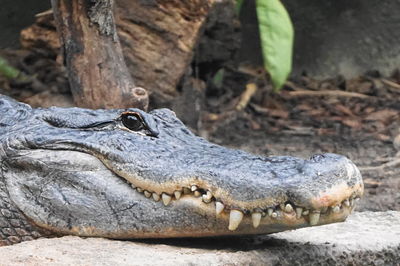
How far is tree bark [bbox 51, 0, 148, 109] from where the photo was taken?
4121 millimetres

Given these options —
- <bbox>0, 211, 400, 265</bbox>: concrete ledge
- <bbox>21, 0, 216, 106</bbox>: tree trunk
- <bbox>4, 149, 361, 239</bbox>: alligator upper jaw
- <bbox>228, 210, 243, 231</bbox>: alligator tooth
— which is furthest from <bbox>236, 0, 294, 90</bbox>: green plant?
<bbox>228, 210, 243, 231</bbox>: alligator tooth

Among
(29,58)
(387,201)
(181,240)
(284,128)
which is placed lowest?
(284,128)

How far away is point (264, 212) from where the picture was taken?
2385 mm

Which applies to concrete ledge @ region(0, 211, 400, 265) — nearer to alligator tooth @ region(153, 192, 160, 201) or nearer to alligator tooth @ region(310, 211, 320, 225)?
alligator tooth @ region(153, 192, 160, 201)

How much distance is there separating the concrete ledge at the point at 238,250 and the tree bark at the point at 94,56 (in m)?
1.59

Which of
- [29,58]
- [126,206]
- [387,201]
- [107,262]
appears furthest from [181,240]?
[29,58]

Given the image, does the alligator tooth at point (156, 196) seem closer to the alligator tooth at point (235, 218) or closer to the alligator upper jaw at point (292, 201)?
the alligator upper jaw at point (292, 201)

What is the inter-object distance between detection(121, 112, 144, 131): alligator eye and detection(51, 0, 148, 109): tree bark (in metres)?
1.38

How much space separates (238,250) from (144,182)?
1.23 ft

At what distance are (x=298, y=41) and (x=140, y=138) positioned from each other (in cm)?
491

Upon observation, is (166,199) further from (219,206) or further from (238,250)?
(238,250)

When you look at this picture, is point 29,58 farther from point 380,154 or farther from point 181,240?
point 181,240

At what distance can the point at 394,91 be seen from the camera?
704 cm

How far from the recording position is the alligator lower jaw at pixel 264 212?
2354mm
